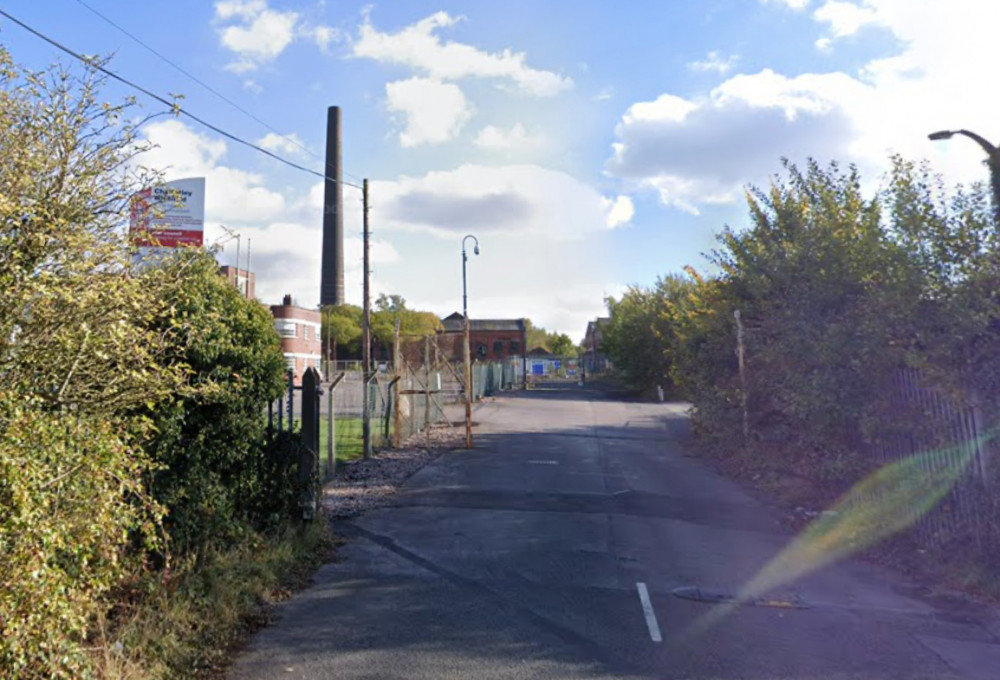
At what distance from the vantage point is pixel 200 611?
4914 mm

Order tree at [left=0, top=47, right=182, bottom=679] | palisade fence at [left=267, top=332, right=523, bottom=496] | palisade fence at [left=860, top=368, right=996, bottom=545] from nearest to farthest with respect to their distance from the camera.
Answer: tree at [left=0, top=47, right=182, bottom=679] → palisade fence at [left=860, top=368, right=996, bottom=545] → palisade fence at [left=267, top=332, right=523, bottom=496]

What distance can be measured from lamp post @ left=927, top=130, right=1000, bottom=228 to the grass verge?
8.05m

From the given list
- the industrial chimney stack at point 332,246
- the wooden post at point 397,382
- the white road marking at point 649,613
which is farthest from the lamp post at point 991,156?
the industrial chimney stack at point 332,246

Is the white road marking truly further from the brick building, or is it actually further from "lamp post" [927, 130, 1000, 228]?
the brick building

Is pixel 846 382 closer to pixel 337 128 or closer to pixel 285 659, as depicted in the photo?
pixel 285 659

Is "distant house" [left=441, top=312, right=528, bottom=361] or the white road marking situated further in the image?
"distant house" [left=441, top=312, right=528, bottom=361]

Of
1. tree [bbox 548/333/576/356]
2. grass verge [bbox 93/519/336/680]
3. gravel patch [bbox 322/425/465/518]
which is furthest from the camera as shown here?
tree [bbox 548/333/576/356]

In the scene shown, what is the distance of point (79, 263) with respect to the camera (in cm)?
356

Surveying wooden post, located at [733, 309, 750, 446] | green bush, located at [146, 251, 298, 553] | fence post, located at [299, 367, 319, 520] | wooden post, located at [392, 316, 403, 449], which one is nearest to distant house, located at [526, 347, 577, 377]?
wooden post, located at [392, 316, 403, 449]

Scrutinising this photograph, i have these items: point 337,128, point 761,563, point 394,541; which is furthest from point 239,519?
point 337,128

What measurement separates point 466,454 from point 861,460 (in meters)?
8.36

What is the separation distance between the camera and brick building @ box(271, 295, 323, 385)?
57438 millimetres

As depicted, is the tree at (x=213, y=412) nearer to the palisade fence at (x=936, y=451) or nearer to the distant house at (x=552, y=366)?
the palisade fence at (x=936, y=451)

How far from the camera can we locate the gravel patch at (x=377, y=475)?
31.6ft
